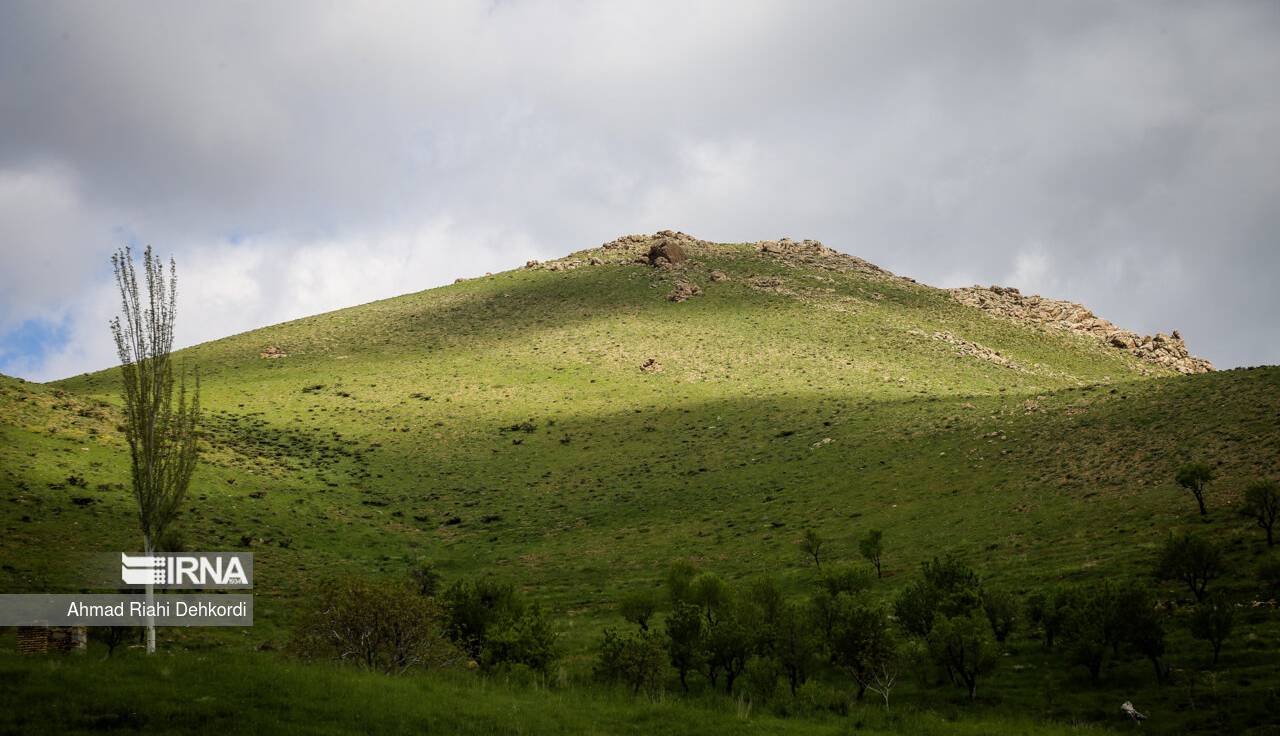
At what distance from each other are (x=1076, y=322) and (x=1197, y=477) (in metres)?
106

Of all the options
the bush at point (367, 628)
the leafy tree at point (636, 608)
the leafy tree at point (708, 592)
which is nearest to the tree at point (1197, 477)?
the leafy tree at point (708, 592)

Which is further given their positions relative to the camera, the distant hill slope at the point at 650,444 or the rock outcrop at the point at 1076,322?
the rock outcrop at the point at 1076,322

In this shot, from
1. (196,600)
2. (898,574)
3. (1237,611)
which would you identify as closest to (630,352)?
(898,574)

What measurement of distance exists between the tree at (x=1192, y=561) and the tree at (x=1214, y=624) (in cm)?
409

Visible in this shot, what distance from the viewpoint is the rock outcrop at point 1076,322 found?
120750mm

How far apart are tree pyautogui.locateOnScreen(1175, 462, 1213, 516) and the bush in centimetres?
4408

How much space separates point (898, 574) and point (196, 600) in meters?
41.7

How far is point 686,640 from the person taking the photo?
107ft

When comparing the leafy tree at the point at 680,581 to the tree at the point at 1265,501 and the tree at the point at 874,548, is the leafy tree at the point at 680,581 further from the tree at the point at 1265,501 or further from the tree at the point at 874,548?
the tree at the point at 1265,501

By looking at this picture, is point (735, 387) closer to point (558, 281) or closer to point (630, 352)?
point (630, 352)

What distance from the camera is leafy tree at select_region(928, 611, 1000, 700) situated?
28594 millimetres

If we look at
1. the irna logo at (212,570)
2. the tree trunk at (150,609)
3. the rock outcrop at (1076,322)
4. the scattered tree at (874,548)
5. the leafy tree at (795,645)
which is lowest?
the leafy tree at (795,645)

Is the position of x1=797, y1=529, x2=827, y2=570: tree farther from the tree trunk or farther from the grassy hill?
the tree trunk

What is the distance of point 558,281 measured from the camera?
145m
